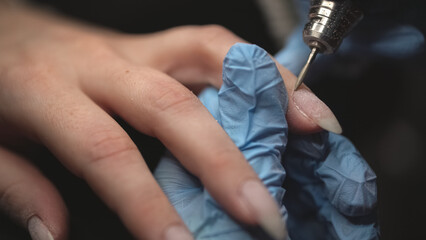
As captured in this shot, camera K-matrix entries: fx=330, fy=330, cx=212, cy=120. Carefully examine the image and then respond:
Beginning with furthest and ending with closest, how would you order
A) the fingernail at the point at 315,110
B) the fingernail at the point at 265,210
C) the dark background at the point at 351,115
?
the dark background at the point at 351,115 → the fingernail at the point at 315,110 → the fingernail at the point at 265,210

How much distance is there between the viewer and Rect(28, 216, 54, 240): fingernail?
0.66m

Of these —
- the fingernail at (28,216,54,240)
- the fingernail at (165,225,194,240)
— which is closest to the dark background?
the fingernail at (28,216,54,240)

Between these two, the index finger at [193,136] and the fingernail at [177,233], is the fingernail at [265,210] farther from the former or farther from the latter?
the fingernail at [177,233]

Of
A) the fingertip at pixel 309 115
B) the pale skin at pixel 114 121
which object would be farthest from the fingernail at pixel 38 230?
the fingertip at pixel 309 115

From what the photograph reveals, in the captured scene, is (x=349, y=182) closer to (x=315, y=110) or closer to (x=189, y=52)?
(x=315, y=110)

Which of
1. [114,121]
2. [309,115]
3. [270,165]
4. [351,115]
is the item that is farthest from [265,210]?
[351,115]

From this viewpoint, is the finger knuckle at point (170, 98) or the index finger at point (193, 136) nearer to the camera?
the index finger at point (193, 136)

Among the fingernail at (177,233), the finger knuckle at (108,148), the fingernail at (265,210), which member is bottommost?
the fingernail at (177,233)

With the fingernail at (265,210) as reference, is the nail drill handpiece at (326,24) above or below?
above

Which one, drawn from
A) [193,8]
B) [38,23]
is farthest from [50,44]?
[193,8]

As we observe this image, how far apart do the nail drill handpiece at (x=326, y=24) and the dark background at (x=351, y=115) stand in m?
0.15

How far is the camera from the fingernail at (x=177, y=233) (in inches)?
21.4

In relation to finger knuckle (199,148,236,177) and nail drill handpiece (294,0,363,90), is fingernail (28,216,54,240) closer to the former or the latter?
finger knuckle (199,148,236,177)

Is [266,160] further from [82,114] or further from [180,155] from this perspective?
[82,114]
